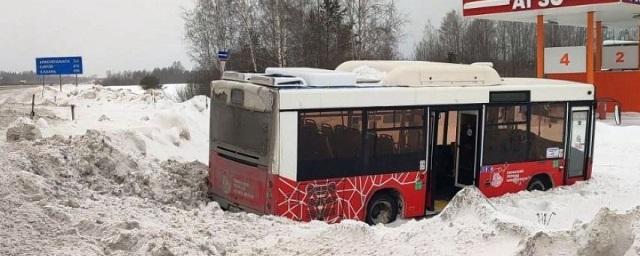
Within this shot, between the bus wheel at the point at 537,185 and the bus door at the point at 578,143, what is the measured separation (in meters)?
0.64

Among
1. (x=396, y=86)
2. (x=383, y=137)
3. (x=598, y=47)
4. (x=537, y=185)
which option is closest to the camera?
(x=383, y=137)

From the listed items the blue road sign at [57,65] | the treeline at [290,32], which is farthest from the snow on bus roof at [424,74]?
the blue road sign at [57,65]

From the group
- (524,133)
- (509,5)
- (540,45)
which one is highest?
(509,5)

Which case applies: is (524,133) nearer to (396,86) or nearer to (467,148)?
(467,148)

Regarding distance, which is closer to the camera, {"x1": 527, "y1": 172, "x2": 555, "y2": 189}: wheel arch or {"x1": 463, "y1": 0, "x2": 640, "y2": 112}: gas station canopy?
{"x1": 527, "y1": 172, "x2": 555, "y2": 189}: wheel arch

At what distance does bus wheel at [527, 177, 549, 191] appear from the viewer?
11.9 m

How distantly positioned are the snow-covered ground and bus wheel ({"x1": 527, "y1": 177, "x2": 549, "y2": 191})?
0.92 feet

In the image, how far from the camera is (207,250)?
594 cm

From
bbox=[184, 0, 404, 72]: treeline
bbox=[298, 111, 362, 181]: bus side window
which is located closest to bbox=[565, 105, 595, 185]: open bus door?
bbox=[298, 111, 362, 181]: bus side window

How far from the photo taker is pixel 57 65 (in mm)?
43125

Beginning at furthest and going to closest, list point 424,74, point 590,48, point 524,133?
point 590,48 → point 524,133 → point 424,74

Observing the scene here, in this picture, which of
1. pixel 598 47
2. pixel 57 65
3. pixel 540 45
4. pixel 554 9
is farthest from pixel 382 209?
pixel 57 65

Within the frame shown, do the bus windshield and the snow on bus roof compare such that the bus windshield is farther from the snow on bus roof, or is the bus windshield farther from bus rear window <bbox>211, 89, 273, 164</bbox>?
the snow on bus roof

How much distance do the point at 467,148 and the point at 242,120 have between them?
3.89 meters
